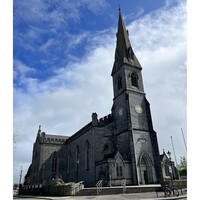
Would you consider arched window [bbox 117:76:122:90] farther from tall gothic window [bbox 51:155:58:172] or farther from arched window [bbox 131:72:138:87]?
tall gothic window [bbox 51:155:58:172]

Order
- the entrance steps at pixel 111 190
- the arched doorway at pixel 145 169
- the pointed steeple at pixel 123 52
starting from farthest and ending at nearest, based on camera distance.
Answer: the pointed steeple at pixel 123 52 → the arched doorway at pixel 145 169 → the entrance steps at pixel 111 190

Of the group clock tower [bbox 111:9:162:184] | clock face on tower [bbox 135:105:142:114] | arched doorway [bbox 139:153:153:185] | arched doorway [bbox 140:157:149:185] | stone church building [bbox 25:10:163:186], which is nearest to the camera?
stone church building [bbox 25:10:163:186]

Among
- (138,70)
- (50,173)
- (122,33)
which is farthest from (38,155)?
(122,33)

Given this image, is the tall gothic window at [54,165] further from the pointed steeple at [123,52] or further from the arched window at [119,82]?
the pointed steeple at [123,52]

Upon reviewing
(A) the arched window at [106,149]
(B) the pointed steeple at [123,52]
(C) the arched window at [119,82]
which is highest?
(B) the pointed steeple at [123,52]

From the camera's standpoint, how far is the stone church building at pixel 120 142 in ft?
92.0

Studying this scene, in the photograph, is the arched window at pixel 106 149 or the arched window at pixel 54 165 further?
the arched window at pixel 54 165

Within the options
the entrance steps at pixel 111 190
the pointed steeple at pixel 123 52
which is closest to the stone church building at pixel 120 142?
the pointed steeple at pixel 123 52

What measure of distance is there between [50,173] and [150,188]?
30.1 meters

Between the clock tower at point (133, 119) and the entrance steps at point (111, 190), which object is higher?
the clock tower at point (133, 119)

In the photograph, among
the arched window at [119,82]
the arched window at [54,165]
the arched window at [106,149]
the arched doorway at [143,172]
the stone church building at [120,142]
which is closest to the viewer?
the stone church building at [120,142]

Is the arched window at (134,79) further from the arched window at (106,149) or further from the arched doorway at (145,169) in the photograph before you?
the arched doorway at (145,169)

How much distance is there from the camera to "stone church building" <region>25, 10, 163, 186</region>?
92.0ft

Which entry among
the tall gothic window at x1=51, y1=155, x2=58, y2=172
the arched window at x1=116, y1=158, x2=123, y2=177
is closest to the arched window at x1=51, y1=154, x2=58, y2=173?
the tall gothic window at x1=51, y1=155, x2=58, y2=172
